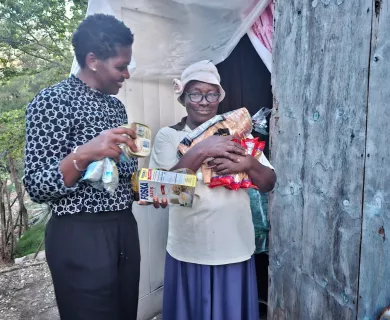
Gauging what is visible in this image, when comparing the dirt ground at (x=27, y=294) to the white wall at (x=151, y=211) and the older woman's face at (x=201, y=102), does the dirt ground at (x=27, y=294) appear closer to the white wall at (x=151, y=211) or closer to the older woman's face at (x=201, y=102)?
the white wall at (x=151, y=211)

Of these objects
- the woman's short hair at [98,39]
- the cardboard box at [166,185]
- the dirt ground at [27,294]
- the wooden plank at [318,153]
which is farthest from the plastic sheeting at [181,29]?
the dirt ground at [27,294]

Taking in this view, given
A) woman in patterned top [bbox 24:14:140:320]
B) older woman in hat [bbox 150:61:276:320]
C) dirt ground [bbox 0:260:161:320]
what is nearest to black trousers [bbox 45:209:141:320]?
woman in patterned top [bbox 24:14:140:320]

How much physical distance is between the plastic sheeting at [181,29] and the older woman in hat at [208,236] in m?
0.50

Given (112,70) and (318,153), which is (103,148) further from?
(318,153)

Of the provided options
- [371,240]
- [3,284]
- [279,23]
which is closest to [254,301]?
[371,240]

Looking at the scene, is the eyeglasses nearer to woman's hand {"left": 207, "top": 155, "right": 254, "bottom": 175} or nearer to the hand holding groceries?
woman's hand {"left": 207, "top": 155, "right": 254, "bottom": 175}

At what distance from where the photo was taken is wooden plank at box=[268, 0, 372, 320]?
4.98ft

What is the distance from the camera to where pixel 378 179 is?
1431 millimetres

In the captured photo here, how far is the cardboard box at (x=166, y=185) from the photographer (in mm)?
1365

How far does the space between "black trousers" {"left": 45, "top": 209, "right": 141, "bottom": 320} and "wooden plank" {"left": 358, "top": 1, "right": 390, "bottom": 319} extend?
3.33ft

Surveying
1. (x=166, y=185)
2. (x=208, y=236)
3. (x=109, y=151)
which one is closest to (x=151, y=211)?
(x=208, y=236)

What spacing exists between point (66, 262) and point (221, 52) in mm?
1577

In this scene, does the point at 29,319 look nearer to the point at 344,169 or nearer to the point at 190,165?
the point at 190,165

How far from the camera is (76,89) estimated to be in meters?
1.30
